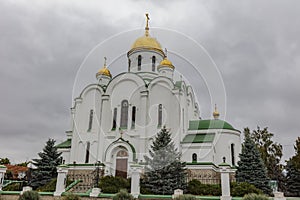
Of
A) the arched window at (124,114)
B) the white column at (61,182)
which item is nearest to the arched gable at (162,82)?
the arched window at (124,114)

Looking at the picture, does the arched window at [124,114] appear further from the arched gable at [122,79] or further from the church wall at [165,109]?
the church wall at [165,109]

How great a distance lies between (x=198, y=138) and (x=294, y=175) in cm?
854

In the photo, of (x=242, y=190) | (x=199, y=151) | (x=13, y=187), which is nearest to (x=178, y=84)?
(x=199, y=151)

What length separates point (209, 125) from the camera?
68.1 feet

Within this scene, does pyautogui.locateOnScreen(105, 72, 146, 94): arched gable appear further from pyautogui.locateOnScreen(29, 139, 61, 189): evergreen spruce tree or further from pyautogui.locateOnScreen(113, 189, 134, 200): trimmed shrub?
pyautogui.locateOnScreen(113, 189, 134, 200): trimmed shrub

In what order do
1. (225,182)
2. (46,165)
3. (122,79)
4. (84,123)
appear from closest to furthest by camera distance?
(225,182) < (46,165) < (84,123) < (122,79)

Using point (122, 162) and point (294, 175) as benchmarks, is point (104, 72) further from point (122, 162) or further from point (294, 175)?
point (294, 175)

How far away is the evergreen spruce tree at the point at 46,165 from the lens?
1772 cm

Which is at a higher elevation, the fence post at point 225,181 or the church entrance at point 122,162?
the church entrance at point 122,162

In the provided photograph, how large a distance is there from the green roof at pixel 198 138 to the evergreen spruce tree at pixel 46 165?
366 inches

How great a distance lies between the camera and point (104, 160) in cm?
1900

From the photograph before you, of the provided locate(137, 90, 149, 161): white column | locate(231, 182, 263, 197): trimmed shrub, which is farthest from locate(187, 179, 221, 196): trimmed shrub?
locate(137, 90, 149, 161): white column

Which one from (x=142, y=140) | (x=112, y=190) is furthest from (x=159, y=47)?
(x=112, y=190)

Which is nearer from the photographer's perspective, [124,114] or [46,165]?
[46,165]
